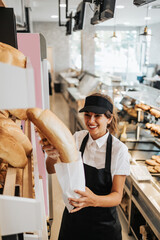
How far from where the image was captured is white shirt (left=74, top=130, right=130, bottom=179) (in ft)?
4.89

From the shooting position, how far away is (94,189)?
1616mm

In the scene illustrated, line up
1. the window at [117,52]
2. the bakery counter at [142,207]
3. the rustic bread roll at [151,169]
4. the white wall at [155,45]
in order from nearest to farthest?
the bakery counter at [142,207]
the rustic bread roll at [151,169]
the white wall at [155,45]
the window at [117,52]

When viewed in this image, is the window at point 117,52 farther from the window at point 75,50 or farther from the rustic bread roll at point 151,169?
the rustic bread roll at point 151,169

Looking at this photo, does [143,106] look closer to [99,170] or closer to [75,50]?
[99,170]

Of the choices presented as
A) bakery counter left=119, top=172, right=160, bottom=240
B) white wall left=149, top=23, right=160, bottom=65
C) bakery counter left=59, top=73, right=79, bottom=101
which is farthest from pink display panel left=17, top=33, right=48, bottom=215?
white wall left=149, top=23, right=160, bottom=65

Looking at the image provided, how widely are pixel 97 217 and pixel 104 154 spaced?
1.44 ft

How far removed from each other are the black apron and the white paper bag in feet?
2.30

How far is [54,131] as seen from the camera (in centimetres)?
67

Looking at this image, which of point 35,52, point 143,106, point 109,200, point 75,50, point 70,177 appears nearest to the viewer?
point 70,177

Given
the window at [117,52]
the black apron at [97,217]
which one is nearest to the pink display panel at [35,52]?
the black apron at [97,217]

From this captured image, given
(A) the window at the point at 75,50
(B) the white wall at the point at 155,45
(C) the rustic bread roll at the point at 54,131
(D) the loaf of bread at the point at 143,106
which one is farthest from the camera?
(A) the window at the point at 75,50

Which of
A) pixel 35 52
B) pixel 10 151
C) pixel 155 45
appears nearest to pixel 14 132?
pixel 10 151

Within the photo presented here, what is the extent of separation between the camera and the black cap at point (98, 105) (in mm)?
1526

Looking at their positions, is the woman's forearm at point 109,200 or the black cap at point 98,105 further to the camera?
the black cap at point 98,105
